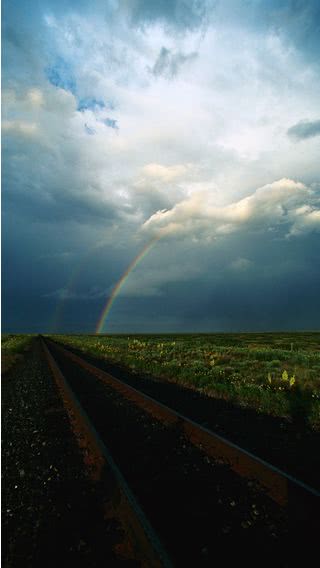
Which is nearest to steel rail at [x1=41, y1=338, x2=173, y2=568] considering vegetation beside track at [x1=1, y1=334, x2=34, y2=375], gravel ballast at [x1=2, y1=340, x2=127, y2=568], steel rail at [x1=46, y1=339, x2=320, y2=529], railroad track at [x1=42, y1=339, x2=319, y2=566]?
railroad track at [x1=42, y1=339, x2=319, y2=566]

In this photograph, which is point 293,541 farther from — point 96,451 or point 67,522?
point 96,451

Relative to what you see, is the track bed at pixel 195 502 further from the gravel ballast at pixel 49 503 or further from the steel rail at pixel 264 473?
the gravel ballast at pixel 49 503

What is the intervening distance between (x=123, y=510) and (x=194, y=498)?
0.98 meters

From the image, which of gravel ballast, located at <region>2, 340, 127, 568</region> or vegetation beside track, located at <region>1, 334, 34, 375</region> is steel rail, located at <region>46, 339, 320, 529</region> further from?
vegetation beside track, located at <region>1, 334, 34, 375</region>

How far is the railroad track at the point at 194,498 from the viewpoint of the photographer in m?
3.19

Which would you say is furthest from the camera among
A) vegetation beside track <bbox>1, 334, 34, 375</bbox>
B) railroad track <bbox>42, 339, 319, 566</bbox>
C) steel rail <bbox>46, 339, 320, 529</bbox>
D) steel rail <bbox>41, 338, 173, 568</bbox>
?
vegetation beside track <bbox>1, 334, 34, 375</bbox>

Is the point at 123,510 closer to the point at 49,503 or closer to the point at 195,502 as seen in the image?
the point at 195,502

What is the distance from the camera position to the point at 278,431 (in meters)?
6.92

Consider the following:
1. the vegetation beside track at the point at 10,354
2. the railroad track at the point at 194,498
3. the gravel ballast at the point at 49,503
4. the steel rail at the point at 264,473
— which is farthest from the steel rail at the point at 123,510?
the vegetation beside track at the point at 10,354

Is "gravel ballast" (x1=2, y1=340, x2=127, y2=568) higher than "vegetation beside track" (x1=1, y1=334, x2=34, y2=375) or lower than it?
lower

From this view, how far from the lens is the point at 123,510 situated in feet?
12.1

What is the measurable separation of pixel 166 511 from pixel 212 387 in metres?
7.69

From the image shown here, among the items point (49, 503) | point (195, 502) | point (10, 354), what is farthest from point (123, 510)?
point (10, 354)

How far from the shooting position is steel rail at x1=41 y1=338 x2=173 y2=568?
2996 millimetres
